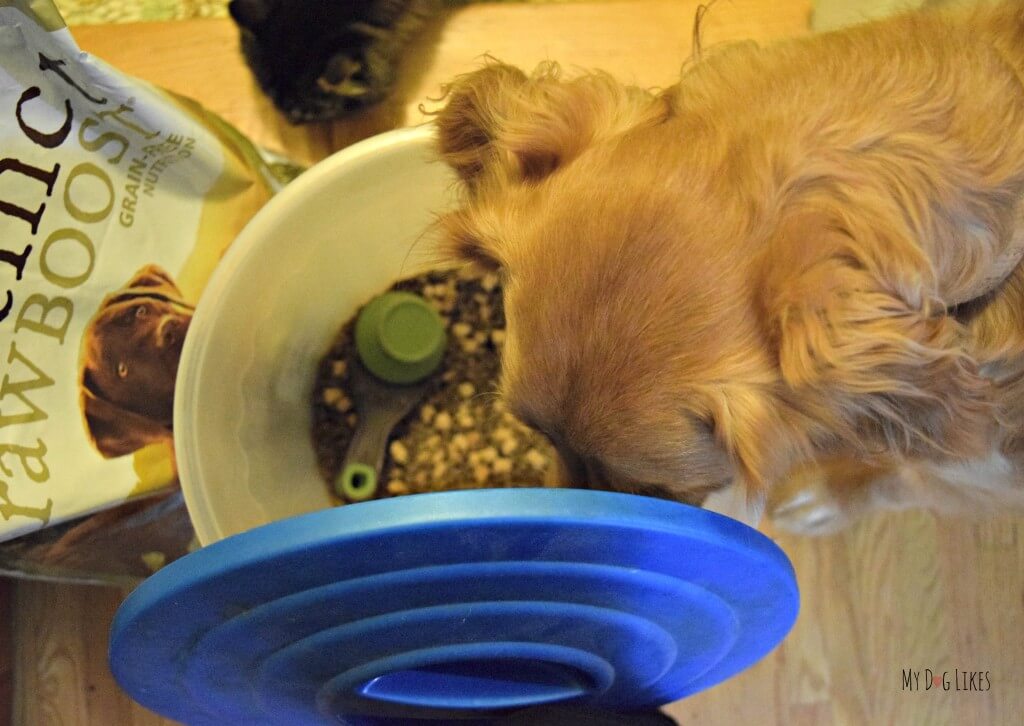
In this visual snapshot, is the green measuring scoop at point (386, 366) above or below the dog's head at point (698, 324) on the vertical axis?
below

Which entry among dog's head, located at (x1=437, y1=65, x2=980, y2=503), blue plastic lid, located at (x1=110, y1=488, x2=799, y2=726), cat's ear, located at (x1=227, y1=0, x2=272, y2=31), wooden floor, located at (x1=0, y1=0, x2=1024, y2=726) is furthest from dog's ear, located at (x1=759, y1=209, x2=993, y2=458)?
cat's ear, located at (x1=227, y1=0, x2=272, y2=31)

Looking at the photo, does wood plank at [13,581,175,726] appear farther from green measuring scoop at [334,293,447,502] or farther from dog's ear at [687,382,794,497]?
dog's ear at [687,382,794,497]

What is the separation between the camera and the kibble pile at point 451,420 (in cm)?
126

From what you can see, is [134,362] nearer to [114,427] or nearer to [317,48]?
[114,427]

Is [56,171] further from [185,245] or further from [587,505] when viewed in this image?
[587,505]

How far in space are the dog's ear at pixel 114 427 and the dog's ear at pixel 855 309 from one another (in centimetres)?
82

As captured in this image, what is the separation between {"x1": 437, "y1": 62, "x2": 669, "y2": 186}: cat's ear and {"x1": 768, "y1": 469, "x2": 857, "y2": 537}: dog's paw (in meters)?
0.53

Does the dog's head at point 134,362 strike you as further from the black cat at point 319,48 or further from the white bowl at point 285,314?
the black cat at point 319,48

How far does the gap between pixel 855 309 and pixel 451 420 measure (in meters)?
0.78

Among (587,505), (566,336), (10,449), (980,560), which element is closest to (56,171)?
(10,449)

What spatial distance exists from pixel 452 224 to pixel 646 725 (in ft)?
2.05

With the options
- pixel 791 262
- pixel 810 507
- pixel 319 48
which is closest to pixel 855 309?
pixel 791 262

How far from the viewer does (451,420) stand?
4.25 feet

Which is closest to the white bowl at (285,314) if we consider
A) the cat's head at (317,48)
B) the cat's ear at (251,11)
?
the cat's head at (317,48)
